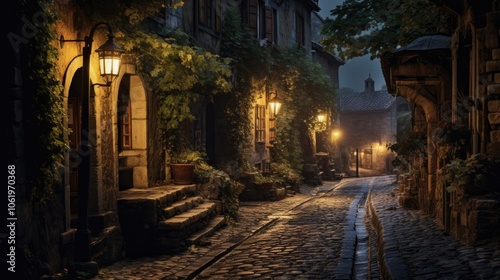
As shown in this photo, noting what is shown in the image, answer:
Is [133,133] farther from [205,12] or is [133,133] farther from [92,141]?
[205,12]

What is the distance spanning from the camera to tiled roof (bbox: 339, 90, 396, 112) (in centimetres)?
4722

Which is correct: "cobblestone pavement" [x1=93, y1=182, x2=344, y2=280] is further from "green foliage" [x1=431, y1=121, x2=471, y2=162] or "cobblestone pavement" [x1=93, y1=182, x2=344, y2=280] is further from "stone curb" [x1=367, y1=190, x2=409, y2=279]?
"green foliage" [x1=431, y1=121, x2=471, y2=162]

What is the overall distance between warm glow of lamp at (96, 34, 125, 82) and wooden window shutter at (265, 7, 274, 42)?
45.4ft

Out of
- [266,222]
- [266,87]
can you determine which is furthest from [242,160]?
[266,222]

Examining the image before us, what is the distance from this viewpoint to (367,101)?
48.7m

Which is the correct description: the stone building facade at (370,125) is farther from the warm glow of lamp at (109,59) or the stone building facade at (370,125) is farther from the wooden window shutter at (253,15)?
the warm glow of lamp at (109,59)

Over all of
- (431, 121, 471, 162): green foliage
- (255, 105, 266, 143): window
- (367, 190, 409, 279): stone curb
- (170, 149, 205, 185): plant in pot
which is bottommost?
(367, 190, 409, 279): stone curb

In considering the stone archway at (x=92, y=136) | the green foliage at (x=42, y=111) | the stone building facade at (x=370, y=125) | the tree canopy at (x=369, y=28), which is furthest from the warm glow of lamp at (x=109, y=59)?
the stone building facade at (x=370, y=125)

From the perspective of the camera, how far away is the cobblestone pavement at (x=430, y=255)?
6.37 m

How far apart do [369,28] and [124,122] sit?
8.26m

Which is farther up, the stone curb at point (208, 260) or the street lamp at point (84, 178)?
the street lamp at point (84, 178)

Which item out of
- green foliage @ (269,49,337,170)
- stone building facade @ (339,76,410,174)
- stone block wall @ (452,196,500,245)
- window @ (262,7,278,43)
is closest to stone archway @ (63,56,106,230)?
stone block wall @ (452,196,500,245)

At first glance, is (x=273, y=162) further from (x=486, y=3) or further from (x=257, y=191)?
(x=486, y=3)

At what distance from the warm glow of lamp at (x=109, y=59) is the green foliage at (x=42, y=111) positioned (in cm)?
124
